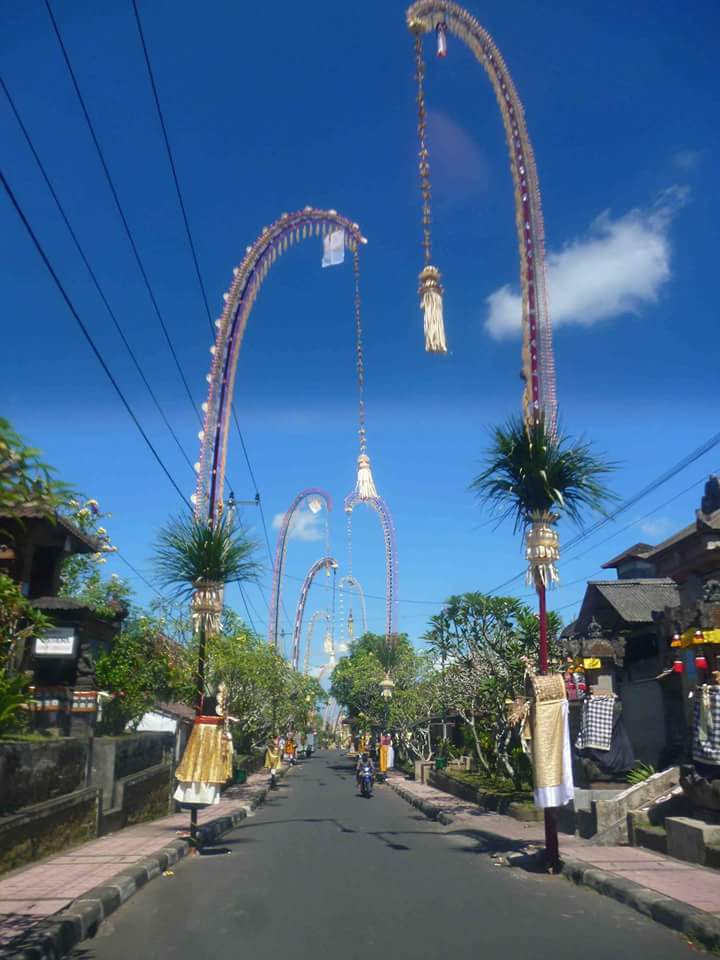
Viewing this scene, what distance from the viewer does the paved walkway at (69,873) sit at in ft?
26.0

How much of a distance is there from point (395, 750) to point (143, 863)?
50955 mm

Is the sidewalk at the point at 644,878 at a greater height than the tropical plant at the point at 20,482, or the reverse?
the tropical plant at the point at 20,482

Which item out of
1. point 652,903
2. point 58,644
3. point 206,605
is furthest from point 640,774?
point 58,644

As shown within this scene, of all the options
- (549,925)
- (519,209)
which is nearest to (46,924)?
(549,925)

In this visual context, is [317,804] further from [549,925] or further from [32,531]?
[549,925]

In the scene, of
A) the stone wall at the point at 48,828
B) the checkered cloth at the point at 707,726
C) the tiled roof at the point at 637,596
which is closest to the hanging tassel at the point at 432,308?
the checkered cloth at the point at 707,726

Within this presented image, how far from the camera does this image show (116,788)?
1580cm

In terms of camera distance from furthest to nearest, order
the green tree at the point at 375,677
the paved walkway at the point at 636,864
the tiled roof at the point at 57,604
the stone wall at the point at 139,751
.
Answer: the green tree at the point at 375,677 → the tiled roof at the point at 57,604 → the stone wall at the point at 139,751 → the paved walkway at the point at 636,864

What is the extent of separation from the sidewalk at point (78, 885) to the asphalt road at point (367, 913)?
8.5 inches

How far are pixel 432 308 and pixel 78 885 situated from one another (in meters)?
9.51

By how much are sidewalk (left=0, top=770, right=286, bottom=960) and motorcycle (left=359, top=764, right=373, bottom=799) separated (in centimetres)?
1266

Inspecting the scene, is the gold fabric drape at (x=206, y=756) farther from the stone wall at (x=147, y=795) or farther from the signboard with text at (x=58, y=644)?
the signboard with text at (x=58, y=644)

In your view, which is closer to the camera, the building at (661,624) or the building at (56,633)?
the building at (661,624)

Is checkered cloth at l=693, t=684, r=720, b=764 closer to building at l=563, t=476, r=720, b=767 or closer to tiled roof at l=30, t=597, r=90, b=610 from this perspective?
building at l=563, t=476, r=720, b=767
